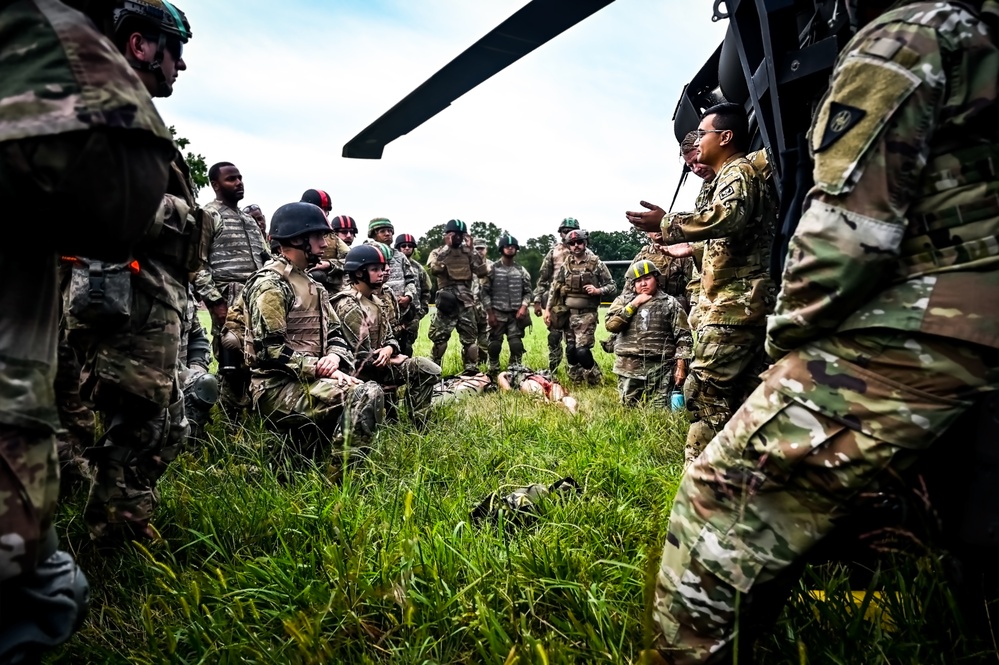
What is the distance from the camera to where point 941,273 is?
4.16 feet

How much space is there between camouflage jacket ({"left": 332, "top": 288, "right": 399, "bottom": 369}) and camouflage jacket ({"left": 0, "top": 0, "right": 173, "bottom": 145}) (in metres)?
4.04

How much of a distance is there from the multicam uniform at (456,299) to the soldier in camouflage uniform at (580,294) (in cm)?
123

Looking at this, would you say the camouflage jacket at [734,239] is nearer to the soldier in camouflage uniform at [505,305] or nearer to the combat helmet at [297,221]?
the combat helmet at [297,221]

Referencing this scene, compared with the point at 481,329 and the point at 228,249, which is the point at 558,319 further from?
the point at 228,249

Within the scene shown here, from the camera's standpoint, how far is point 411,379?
5.44 meters

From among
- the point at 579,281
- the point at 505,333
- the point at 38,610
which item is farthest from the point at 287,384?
the point at 505,333

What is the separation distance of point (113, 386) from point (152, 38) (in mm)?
1284

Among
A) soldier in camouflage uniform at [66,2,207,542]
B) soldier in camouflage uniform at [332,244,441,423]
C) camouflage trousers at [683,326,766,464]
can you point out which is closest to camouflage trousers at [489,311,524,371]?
soldier in camouflage uniform at [332,244,441,423]

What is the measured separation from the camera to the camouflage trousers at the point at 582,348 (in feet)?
28.8

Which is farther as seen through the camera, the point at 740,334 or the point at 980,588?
the point at 740,334

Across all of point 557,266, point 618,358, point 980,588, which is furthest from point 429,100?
point 557,266

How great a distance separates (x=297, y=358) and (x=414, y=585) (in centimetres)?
227

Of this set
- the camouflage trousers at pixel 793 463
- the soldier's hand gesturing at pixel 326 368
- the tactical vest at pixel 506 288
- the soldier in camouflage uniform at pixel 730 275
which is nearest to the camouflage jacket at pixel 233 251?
the soldier's hand gesturing at pixel 326 368

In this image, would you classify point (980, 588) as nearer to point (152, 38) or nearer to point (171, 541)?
point (171, 541)
